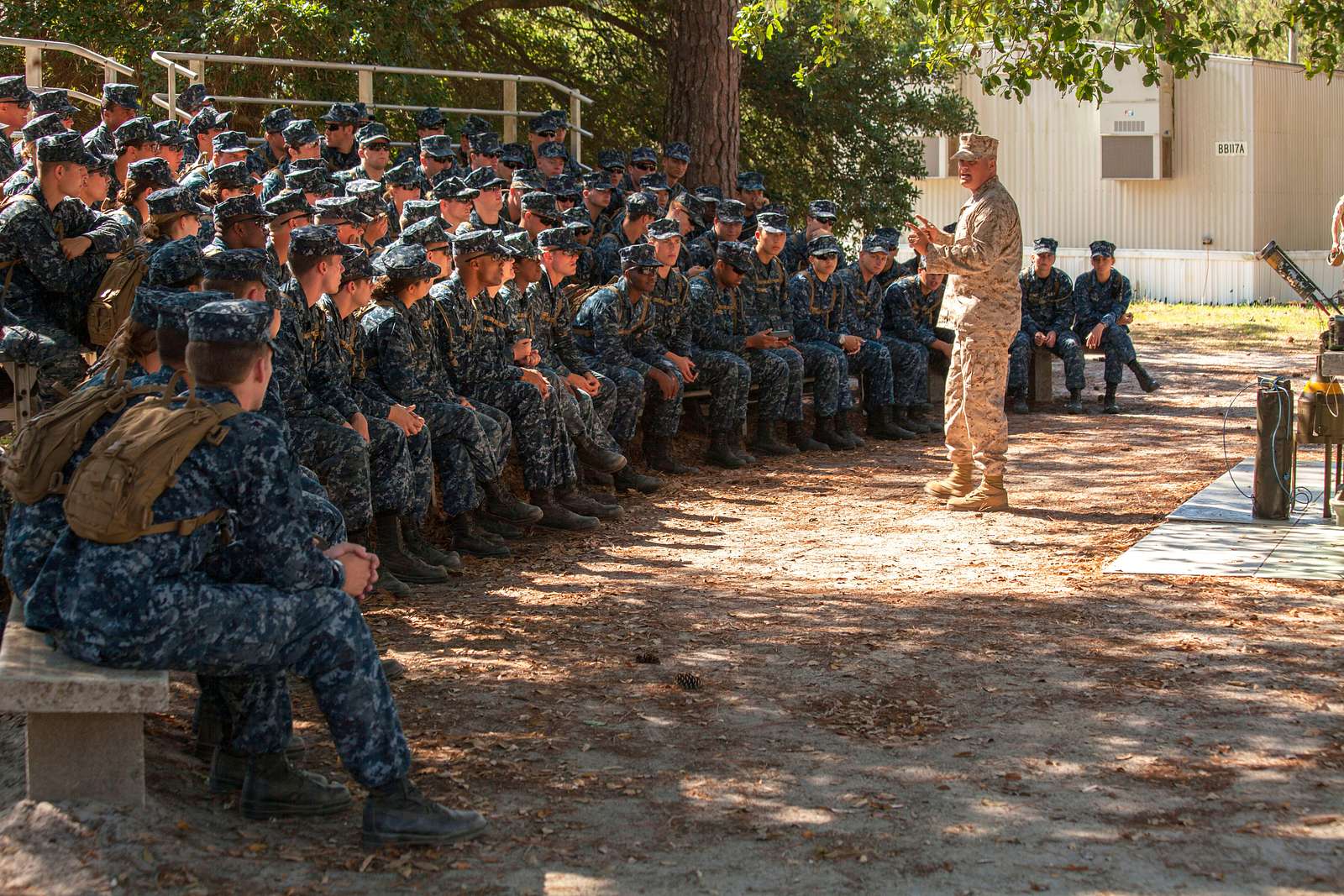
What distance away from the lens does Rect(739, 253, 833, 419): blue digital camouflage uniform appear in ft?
39.5

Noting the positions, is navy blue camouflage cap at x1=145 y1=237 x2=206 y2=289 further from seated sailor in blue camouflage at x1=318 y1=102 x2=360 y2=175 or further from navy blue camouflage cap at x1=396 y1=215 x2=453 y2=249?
seated sailor in blue camouflage at x1=318 y1=102 x2=360 y2=175

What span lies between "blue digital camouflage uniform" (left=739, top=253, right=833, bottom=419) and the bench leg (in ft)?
26.8

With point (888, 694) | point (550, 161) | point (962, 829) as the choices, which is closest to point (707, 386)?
point (550, 161)

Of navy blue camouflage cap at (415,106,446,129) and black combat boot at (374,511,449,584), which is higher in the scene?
navy blue camouflage cap at (415,106,446,129)

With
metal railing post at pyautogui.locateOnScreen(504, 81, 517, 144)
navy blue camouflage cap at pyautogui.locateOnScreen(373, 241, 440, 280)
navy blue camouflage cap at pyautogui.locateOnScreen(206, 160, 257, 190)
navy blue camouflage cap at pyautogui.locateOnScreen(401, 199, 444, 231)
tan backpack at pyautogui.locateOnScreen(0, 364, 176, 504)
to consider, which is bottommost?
tan backpack at pyautogui.locateOnScreen(0, 364, 176, 504)

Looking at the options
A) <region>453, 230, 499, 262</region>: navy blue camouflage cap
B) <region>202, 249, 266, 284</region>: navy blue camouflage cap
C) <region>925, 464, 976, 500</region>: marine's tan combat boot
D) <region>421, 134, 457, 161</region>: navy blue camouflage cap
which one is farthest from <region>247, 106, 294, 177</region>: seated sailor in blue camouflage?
<region>202, 249, 266, 284</region>: navy blue camouflage cap

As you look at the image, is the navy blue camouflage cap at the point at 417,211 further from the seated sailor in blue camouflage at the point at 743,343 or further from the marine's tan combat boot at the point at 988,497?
the marine's tan combat boot at the point at 988,497

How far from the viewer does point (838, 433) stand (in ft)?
40.6

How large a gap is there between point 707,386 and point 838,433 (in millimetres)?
1458

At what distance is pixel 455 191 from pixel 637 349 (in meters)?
1.60

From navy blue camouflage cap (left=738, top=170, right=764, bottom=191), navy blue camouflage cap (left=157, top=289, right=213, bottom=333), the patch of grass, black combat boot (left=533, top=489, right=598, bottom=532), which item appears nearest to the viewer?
navy blue camouflage cap (left=157, top=289, right=213, bottom=333)

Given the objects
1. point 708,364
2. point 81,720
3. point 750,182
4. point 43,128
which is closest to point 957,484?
point 708,364

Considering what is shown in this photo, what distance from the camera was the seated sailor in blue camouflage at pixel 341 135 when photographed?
13.0m

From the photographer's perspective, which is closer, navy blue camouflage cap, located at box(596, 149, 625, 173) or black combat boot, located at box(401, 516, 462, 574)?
black combat boot, located at box(401, 516, 462, 574)
